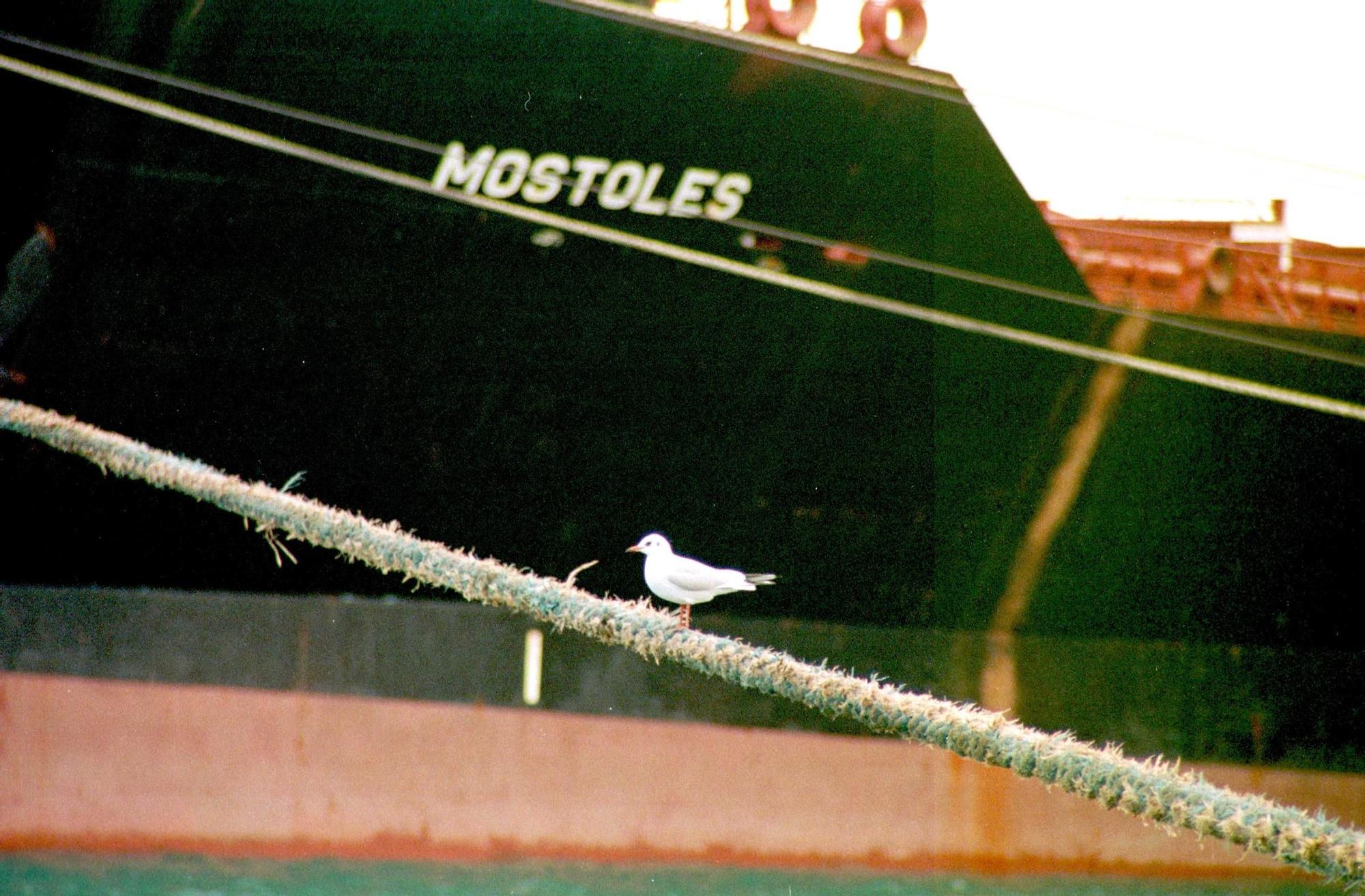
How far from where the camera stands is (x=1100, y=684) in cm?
421

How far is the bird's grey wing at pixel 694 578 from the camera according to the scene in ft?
9.22

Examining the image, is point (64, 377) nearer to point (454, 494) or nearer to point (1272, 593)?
point (454, 494)

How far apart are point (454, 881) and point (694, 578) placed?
189 centimetres

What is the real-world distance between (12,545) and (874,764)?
10.7 ft

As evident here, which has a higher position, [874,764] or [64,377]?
[64,377]

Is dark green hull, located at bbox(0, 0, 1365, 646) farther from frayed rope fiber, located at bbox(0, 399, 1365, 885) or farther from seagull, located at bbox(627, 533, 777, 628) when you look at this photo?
frayed rope fiber, located at bbox(0, 399, 1365, 885)

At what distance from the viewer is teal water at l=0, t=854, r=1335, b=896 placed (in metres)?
3.93

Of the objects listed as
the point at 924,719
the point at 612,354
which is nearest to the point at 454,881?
the point at 612,354

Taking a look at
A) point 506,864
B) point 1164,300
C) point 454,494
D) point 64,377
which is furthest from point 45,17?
point 1164,300

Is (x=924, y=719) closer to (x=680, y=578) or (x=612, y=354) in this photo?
(x=680, y=578)

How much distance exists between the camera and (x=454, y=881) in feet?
13.1

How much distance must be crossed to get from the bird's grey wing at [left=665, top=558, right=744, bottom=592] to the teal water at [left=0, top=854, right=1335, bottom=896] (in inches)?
66.3

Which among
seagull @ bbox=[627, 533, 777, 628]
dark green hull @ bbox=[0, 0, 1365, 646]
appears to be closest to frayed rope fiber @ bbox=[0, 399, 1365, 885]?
seagull @ bbox=[627, 533, 777, 628]

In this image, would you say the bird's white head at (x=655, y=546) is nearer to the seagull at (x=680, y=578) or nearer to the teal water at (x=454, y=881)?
the seagull at (x=680, y=578)
